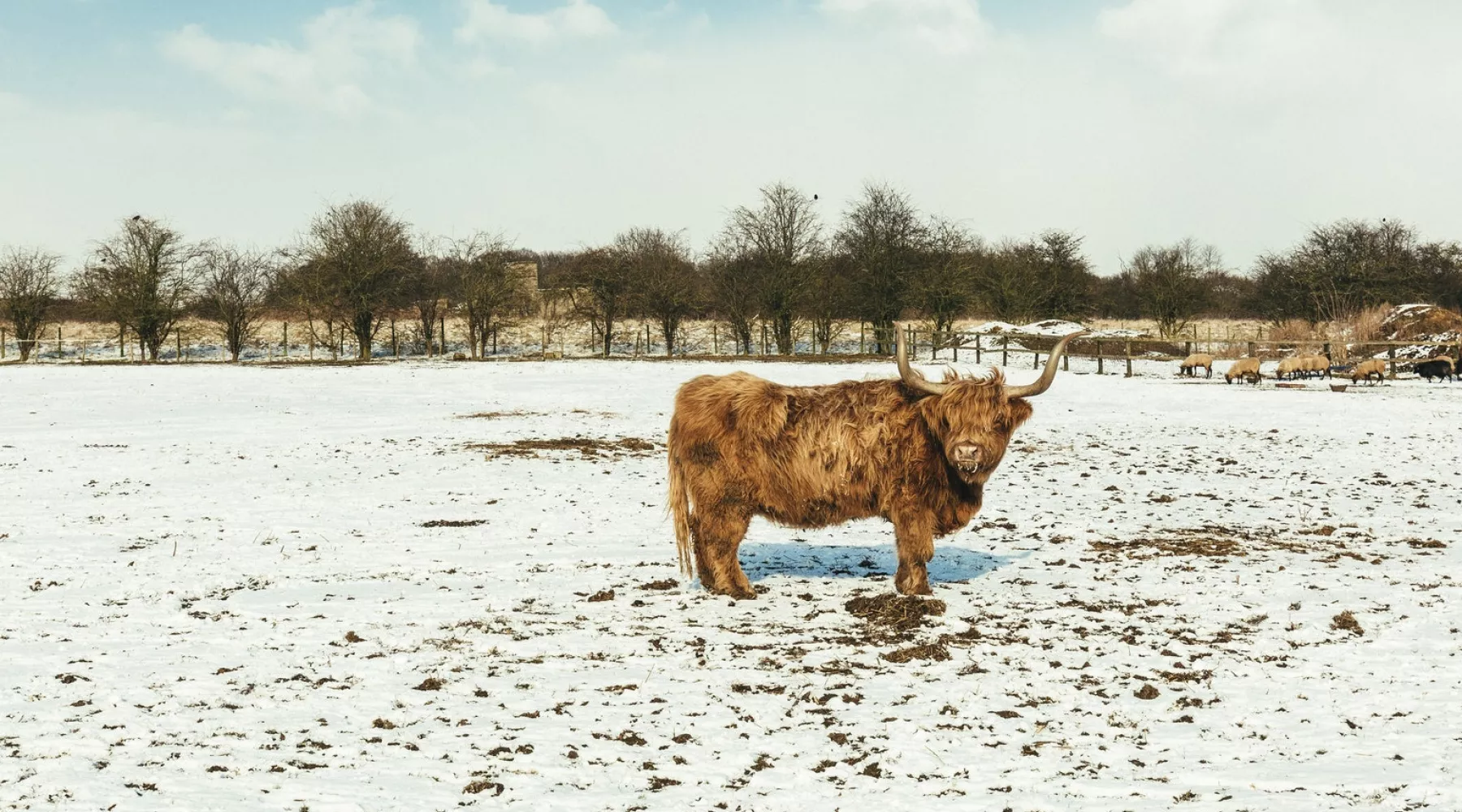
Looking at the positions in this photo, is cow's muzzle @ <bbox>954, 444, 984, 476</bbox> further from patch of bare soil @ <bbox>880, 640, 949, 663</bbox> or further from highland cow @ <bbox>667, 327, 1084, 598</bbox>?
patch of bare soil @ <bbox>880, 640, 949, 663</bbox>

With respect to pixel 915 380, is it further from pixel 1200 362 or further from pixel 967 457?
pixel 1200 362

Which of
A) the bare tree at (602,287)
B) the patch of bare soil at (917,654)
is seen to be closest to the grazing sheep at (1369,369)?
the patch of bare soil at (917,654)

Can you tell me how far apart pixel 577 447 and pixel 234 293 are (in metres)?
38.6

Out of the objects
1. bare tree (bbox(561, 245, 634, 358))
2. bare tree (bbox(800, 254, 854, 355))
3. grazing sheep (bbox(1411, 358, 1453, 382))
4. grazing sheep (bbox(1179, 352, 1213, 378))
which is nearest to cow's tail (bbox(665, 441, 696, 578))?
grazing sheep (bbox(1179, 352, 1213, 378))

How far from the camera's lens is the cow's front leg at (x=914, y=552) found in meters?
7.77

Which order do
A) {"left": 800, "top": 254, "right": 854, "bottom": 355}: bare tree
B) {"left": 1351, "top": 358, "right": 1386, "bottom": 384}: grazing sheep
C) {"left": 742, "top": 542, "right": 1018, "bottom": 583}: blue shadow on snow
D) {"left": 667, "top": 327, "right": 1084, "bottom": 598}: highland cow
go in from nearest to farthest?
{"left": 667, "top": 327, "right": 1084, "bottom": 598}: highland cow
{"left": 742, "top": 542, "right": 1018, "bottom": 583}: blue shadow on snow
{"left": 1351, "top": 358, "right": 1386, "bottom": 384}: grazing sheep
{"left": 800, "top": 254, "right": 854, "bottom": 355}: bare tree

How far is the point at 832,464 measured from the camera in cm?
776

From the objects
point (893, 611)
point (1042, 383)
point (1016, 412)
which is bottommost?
point (893, 611)

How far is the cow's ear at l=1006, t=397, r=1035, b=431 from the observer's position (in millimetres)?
7598

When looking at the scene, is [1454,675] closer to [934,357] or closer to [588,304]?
[934,357]

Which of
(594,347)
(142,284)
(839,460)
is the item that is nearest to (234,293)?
(142,284)

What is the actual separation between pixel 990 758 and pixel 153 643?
5.50 metres

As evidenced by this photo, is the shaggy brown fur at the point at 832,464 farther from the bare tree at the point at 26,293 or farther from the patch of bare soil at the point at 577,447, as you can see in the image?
the bare tree at the point at 26,293

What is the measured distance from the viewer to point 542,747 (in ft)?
16.4
